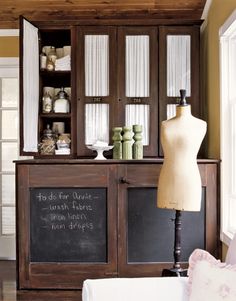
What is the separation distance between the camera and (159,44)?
3854 millimetres

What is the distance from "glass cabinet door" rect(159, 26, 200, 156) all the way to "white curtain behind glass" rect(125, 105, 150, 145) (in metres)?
0.14

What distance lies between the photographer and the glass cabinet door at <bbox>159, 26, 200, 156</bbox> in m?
3.86

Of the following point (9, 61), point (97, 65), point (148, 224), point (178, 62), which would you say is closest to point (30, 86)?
point (97, 65)

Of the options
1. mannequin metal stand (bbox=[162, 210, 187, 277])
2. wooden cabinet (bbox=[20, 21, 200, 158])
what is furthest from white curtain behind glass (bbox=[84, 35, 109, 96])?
mannequin metal stand (bbox=[162, 210, 187, 277])

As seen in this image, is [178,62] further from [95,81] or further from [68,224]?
[68,224]

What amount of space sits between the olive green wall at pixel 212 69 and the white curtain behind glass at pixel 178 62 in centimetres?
15

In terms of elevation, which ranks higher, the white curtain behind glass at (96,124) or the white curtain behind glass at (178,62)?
the white curtain behind glass at (178,62)

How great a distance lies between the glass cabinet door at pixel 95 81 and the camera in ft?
12.7

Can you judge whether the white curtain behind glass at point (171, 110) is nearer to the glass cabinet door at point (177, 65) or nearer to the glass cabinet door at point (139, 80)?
the glass cabinet door at point (177, 65)

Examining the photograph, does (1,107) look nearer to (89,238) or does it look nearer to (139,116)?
(139,116)

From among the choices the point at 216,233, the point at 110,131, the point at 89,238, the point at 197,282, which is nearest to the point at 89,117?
the point at 110,131

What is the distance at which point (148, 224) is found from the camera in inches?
131

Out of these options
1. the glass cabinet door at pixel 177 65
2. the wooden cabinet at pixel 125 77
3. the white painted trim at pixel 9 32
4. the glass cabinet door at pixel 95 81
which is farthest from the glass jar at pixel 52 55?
the glass cabinet door at pixel 177 65

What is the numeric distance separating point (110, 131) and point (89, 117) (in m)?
0.22
